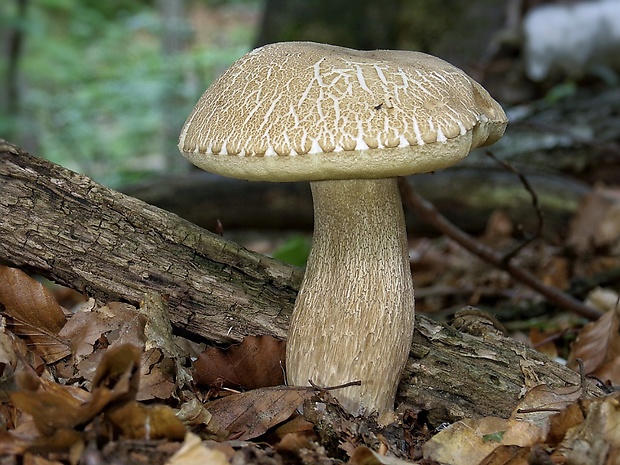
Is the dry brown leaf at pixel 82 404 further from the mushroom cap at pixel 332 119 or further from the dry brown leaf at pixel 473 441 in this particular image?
the dry brown leaf at pixel 473 441

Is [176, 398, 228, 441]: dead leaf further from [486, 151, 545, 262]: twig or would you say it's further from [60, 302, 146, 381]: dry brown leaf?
[486, 151, 545, 262]: twig

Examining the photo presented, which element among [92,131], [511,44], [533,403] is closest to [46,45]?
[92,131]

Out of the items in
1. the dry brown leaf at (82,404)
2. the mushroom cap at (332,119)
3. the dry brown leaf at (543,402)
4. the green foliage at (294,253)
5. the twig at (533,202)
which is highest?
the mushroom cap at (332,119)

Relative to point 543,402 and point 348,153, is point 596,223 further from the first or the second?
point 348,153

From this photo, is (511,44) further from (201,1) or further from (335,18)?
(201,1)

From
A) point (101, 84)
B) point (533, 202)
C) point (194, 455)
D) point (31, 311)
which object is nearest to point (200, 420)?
point (194, 455)

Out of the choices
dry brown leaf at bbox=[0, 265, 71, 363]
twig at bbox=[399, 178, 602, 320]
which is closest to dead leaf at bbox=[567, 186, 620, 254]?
twig at bbox=[399, 178, 602, 320]

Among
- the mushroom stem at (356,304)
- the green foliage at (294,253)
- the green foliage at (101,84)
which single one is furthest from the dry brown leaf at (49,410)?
the green foliage at (101,84)
